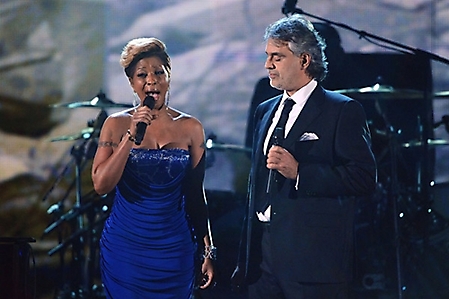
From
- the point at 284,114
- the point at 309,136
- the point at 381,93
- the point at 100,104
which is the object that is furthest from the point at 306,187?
the point at 100,104

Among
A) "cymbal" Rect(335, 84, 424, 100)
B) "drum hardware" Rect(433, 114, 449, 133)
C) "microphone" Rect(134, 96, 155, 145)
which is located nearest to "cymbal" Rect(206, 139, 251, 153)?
"cymbal" Rect(335, 84, 424, 100)

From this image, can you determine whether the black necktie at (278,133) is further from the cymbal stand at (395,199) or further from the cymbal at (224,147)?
the cymbal stand at (395,199)

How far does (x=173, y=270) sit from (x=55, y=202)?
6.68ft

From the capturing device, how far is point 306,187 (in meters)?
2.59

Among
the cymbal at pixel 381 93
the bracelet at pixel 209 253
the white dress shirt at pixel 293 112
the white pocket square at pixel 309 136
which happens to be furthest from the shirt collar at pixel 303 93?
the cymbal at pixel 381 93

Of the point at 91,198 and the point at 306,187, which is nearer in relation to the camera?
the point at 306,187

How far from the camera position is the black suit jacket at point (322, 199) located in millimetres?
2607

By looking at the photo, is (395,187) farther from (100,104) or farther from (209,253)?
(100,104)

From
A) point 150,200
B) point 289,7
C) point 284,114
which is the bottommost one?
point 150,200

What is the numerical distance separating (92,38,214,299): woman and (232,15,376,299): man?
0.36m

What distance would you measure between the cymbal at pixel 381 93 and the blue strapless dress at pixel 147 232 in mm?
1547

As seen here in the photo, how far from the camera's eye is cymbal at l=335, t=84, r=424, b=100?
13.7ft

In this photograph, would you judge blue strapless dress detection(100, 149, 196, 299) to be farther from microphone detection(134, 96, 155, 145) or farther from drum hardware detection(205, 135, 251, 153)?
drum hardware detection(205, 135, 251, 153)

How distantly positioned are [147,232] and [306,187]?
734 mm
